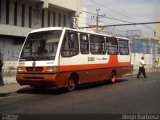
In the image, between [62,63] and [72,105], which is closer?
[72,105]

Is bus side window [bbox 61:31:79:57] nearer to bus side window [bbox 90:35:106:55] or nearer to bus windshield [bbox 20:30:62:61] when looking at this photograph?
bus windshield [bbox 20:30:62:61]

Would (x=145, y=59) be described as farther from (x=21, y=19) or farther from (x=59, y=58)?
(x=59, y=58)

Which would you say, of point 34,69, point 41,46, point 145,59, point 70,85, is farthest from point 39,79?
point 145,59

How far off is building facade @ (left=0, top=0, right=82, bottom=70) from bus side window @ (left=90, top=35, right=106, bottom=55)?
5061 mm

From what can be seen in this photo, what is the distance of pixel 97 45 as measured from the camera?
18.5m

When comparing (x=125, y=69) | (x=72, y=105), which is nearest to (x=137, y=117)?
(x=72, y=105)

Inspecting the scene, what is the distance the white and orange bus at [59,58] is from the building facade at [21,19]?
453 cm

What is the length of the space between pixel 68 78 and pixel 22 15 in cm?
1111

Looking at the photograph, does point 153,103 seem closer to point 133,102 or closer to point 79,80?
point 133,102

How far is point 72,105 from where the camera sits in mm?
11438

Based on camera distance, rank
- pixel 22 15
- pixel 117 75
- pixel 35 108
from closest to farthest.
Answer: pixel 35 108
pixel 117 75
pixel 22 15

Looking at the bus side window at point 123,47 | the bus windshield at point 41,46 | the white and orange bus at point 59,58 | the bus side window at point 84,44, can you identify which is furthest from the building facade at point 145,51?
the bus windshield at point 41,46

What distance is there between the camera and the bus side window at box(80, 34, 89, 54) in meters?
16.6

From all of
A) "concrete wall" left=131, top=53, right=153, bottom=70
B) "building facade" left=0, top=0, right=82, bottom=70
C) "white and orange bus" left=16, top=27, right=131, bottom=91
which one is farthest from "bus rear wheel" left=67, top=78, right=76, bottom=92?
"concrete wall" left=131, top=53, right=153, bottom=70
